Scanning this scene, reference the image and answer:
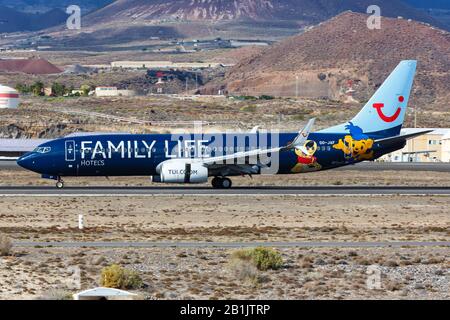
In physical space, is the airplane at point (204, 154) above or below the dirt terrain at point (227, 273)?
above

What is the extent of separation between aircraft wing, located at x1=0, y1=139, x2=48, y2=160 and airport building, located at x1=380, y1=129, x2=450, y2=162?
127 feet

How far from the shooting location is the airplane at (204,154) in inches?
2857

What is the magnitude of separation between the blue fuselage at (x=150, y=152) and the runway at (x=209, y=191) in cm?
134

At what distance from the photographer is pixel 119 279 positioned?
34500 mm

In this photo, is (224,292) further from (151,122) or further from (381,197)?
(151,122)

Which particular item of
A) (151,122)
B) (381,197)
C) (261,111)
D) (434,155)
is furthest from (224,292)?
(261,111)

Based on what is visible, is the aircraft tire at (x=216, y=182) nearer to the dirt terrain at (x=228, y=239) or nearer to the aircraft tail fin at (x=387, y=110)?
the dirt terrain at (x=228, y=239)

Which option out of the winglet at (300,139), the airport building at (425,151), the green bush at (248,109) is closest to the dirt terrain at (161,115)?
the green bush at (248,109)

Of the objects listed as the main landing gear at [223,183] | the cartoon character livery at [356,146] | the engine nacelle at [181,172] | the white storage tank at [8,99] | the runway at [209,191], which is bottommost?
the runway at [209,191]

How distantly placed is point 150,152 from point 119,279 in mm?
38397

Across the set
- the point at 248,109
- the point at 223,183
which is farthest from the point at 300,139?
the point at 248,109

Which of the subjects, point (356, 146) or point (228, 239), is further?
A: point (356, 146)

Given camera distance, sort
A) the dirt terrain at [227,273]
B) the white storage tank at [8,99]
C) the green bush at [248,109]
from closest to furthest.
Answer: the dirt terrain at [227,273] → the white storage tank at [8,99] → the green bush at [248,109]

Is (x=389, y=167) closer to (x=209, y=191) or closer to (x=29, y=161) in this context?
(x=209, y=191)
